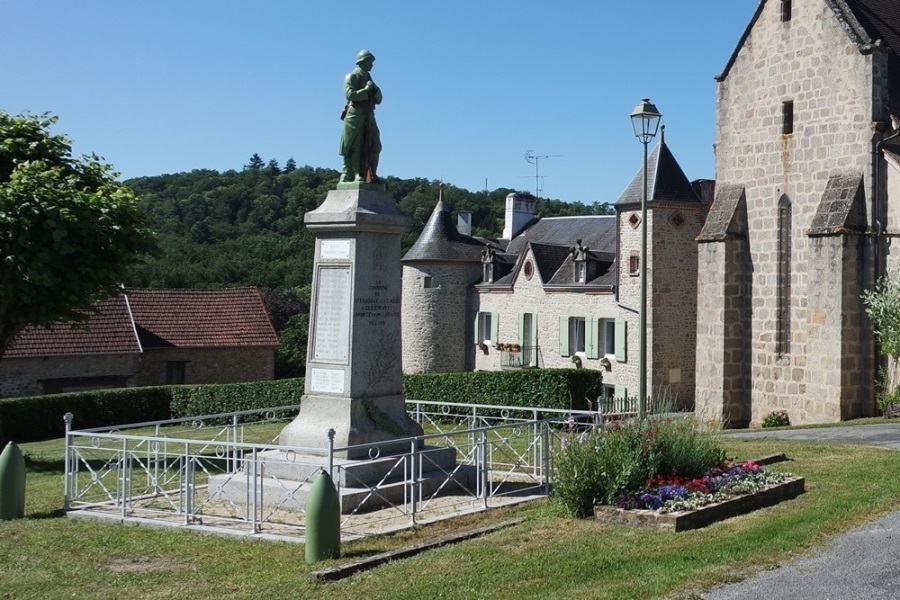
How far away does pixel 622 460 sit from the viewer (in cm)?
915

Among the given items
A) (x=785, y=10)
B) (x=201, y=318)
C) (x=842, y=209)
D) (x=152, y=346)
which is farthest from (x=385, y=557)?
(x=201, y=318)

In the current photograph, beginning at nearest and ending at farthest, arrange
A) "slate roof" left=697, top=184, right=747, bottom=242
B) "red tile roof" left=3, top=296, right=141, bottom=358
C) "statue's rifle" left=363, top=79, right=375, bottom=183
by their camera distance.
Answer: "statue's rifle" left=363, top=79, right=375, bottom=183
"slate roof" left=697, top=184, right=747, bottom=242
"red tile roof" left=3, top=296, right=141, bottom=358

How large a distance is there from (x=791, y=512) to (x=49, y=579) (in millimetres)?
6569

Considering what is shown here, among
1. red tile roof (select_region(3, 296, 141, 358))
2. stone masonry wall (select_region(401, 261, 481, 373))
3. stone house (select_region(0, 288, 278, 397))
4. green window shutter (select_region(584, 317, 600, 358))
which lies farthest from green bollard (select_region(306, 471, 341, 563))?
stone masonry wall (select_region(401, 261, 481, 373))

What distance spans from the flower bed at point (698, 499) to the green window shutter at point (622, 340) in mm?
20808

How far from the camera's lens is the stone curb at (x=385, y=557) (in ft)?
24.2

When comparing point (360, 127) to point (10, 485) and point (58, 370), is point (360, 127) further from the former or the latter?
point (58, 370)

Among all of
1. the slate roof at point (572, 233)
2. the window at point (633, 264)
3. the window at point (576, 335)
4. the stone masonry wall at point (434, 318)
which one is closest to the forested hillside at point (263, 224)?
the stone masonry wall at point (434, 318)

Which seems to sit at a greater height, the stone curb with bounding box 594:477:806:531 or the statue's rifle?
the statue's rifle

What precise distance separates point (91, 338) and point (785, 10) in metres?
22.3

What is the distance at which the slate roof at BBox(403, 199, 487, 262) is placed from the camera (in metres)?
37.4

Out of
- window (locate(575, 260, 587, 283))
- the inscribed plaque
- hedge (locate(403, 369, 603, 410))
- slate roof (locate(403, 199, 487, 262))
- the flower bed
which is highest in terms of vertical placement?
slate roof (locate(403, 199, 487, 262))

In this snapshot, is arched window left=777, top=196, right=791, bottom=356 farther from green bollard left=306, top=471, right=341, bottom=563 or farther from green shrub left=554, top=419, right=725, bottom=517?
green bollard left=306, top=471, right=341, bottom=563

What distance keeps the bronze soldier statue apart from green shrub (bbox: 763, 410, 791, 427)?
13819mm
